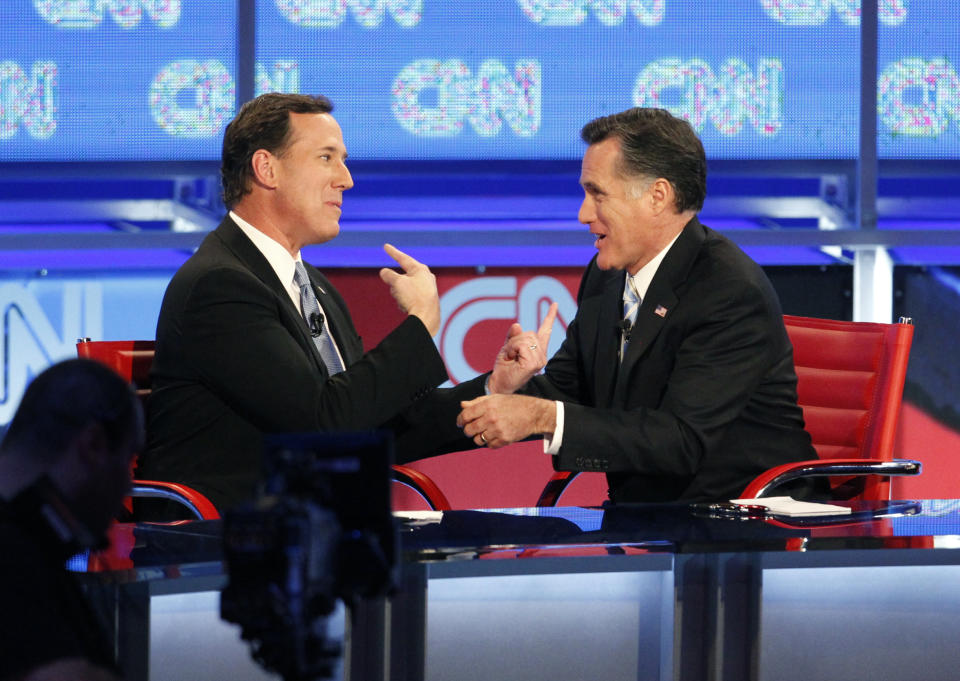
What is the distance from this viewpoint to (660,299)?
2877mm

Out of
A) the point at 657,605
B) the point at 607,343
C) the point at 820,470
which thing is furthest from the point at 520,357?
the point at 657,605

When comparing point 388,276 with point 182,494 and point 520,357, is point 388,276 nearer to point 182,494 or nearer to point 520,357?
point 520,357

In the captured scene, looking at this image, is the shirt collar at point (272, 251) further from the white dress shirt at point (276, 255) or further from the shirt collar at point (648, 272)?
the shirt collar at point (648, 272)

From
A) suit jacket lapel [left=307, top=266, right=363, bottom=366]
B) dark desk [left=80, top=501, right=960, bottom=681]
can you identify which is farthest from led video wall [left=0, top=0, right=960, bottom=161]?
dark desk [left=80, top=501, right=960, bottom=681]

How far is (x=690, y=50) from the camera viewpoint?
4.46 meters

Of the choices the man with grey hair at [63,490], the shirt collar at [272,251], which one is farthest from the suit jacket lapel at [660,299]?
the man with grey hair at [63,490]

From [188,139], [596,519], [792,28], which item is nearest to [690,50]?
[792,28]

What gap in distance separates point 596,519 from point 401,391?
2.17ft

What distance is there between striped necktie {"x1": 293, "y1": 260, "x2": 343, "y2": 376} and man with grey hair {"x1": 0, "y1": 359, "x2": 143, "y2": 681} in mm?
1722

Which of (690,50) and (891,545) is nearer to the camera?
(891,545)

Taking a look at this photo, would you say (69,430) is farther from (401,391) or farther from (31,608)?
(401,391)

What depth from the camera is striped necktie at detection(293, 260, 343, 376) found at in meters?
2.95

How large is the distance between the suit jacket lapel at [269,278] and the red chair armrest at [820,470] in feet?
3.30

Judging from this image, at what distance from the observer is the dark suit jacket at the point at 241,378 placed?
260 cm
